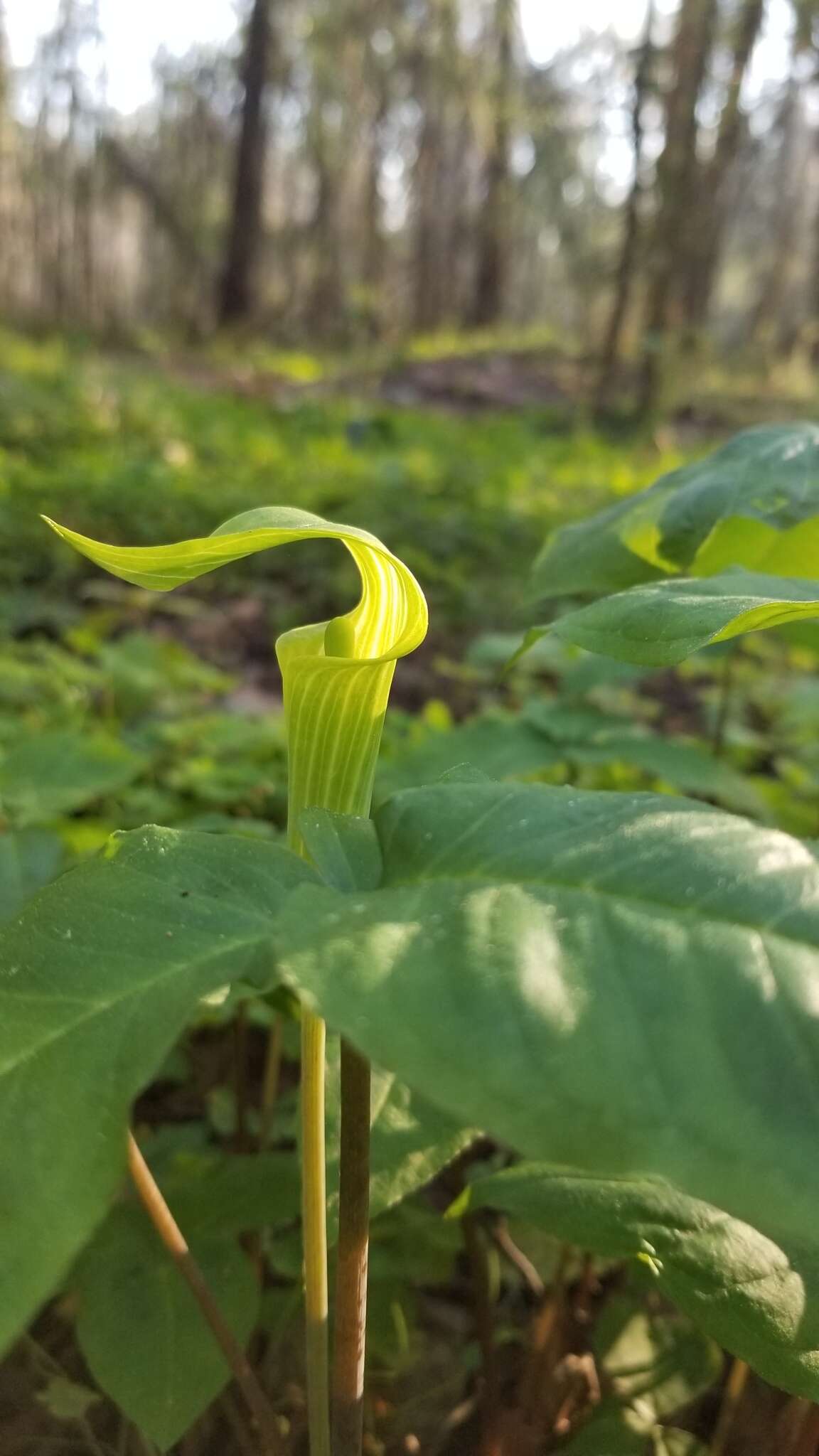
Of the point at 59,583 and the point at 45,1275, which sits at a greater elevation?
the point at 45,1275

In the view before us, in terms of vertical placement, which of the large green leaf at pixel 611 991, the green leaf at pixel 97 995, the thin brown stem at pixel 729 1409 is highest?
the large green leaf at pixel 611 991

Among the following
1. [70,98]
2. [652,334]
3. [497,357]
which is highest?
[70,98]

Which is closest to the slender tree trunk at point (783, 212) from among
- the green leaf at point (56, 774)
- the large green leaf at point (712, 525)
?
the large green leaf at point (712, 525)

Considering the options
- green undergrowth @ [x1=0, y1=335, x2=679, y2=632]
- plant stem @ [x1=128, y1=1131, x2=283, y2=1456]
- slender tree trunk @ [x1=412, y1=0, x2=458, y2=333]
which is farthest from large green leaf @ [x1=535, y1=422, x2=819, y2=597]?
slender tree trunk @ [x1=412, y1=0, x2=458, y2=333]

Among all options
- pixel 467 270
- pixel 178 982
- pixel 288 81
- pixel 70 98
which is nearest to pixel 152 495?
pixel 178 982

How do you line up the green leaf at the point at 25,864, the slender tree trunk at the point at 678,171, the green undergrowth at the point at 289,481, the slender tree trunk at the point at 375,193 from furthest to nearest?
1. the slender tree trunk at the point at 375,193
2. the slender tree trunk at the point at 678,171
3. the green undergrowth at the point at 289,481
4. the green leaf at the point at 25,864

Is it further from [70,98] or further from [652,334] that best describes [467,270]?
[652,334]

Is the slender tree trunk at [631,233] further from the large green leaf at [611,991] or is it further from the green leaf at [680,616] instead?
the large green leaf at [611,991]

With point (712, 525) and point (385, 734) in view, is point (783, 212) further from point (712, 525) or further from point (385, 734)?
point (712, 525)

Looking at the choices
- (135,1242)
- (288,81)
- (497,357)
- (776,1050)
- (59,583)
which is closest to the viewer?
(776,1050)
